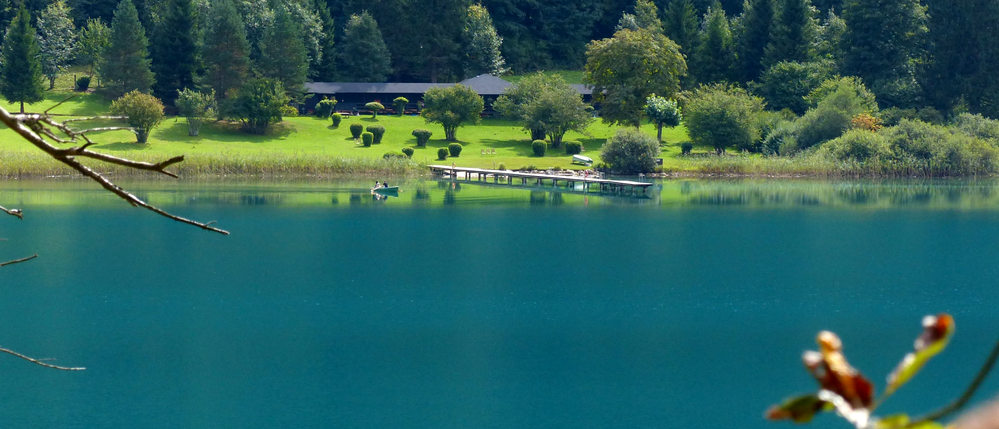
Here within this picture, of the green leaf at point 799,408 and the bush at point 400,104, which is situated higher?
the bush at point 400,104

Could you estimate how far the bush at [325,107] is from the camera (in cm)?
7575

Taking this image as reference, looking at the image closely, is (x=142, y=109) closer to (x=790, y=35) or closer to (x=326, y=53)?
(x=326, y=53)

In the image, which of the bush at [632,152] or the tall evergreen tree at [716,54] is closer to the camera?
the bush at [632,152]

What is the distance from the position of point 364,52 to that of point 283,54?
10928 mm

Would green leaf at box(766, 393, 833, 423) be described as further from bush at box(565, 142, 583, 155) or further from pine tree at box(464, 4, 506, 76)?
pine tree at box(464, 4, 506, 76)

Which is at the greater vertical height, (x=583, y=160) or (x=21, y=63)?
(x=21, y=63)

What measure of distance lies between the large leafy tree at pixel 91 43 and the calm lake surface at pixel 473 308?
36.6 m

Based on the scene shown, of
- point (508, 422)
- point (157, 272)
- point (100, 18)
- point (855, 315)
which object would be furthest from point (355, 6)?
point (508, 422)

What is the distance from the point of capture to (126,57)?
71.8 meters

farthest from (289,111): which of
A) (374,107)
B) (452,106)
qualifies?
(452,106)

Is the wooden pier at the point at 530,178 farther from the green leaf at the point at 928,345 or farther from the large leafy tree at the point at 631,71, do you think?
the green leaf at the point at 928,345

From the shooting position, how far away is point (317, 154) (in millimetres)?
60875

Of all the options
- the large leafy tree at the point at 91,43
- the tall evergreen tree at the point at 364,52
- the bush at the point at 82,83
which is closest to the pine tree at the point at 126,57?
the bush at the point at 82,83

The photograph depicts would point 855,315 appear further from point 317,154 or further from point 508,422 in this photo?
point 317,154
